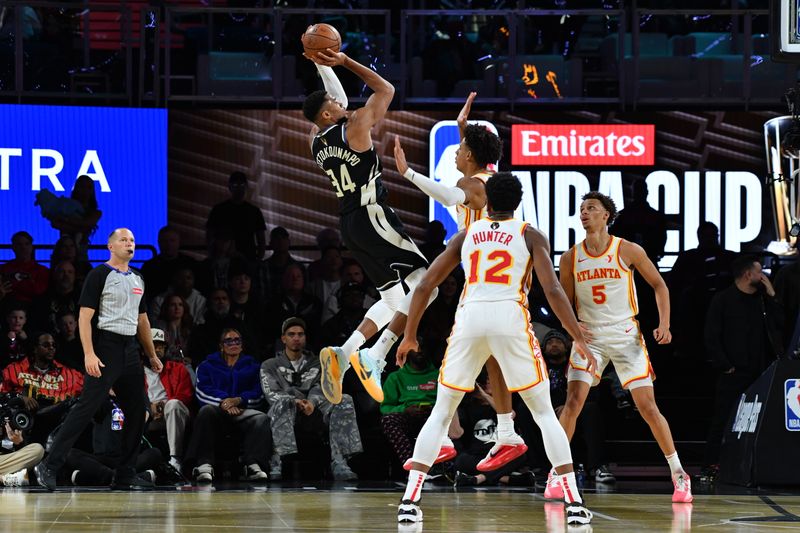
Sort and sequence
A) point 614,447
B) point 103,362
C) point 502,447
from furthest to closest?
point 614,447
point 103,362
point 502,447

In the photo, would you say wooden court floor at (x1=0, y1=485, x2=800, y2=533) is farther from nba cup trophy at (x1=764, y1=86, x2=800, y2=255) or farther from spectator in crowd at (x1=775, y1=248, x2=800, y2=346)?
spectator in crowd at (x1=775, y1=248, x2=800, y2=346)

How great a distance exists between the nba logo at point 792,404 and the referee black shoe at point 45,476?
572cm

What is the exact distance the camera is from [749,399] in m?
11.0

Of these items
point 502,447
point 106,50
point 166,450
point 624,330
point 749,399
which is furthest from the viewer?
point 106,50

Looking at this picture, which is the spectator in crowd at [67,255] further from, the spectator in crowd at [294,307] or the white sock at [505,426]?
the white sock at [505,426]

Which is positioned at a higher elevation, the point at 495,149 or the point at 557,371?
the point at 495,149

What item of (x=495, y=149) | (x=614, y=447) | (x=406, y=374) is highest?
(x=495, y=149)

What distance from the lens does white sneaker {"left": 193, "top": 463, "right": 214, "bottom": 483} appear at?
11102 millimetres

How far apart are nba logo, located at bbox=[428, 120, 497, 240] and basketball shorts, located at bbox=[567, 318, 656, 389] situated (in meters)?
5.41

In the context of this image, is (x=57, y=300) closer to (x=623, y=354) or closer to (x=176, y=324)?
(x=176, y=324)

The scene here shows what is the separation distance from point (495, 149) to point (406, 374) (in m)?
4.10

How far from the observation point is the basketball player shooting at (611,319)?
29.5 feet

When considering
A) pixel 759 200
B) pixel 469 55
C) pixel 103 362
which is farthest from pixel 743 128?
pixel 103 362

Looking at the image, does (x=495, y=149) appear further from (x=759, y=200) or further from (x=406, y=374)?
(x=759, y=200)
